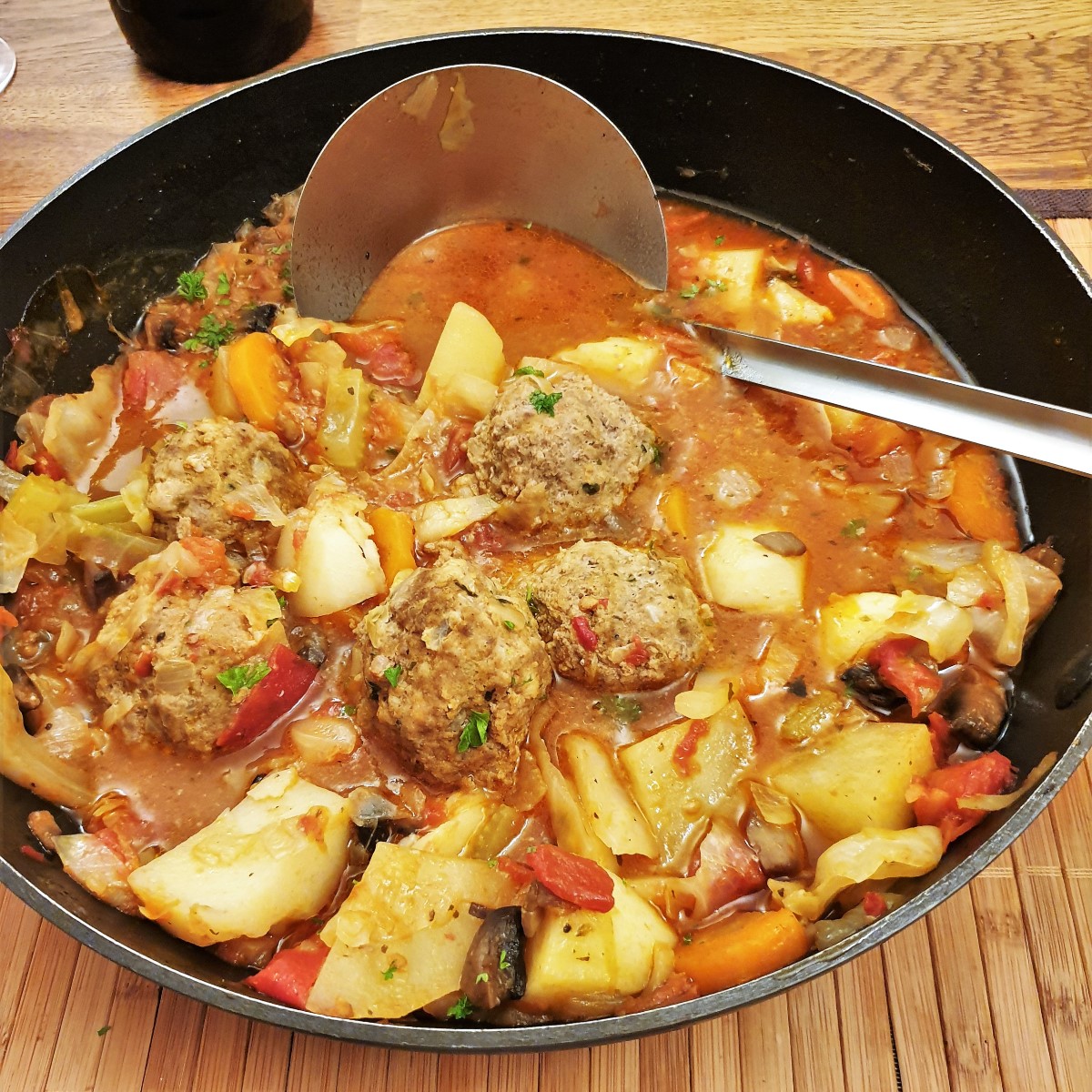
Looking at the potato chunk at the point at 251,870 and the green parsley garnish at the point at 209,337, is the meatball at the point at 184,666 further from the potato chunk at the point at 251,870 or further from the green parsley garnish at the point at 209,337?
the green parsley garnish at the point at 209,337

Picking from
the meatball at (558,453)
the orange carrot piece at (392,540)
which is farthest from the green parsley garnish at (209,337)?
the meatball at (558,453)

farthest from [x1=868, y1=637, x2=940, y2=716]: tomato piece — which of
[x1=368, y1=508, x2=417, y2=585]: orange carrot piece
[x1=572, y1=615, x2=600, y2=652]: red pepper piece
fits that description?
[x1=368, y1=508, x2=417, y2=585]: orange carrot piece

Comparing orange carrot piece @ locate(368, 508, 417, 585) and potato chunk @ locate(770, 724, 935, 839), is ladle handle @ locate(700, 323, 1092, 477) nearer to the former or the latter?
potato chunk @ locate(770, 724, 935, 839)

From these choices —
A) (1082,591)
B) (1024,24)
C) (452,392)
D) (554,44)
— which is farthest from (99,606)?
(1024,24)

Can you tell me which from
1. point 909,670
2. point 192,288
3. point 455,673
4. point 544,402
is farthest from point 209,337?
point 909,670

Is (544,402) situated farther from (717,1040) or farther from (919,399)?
(717,1040)
